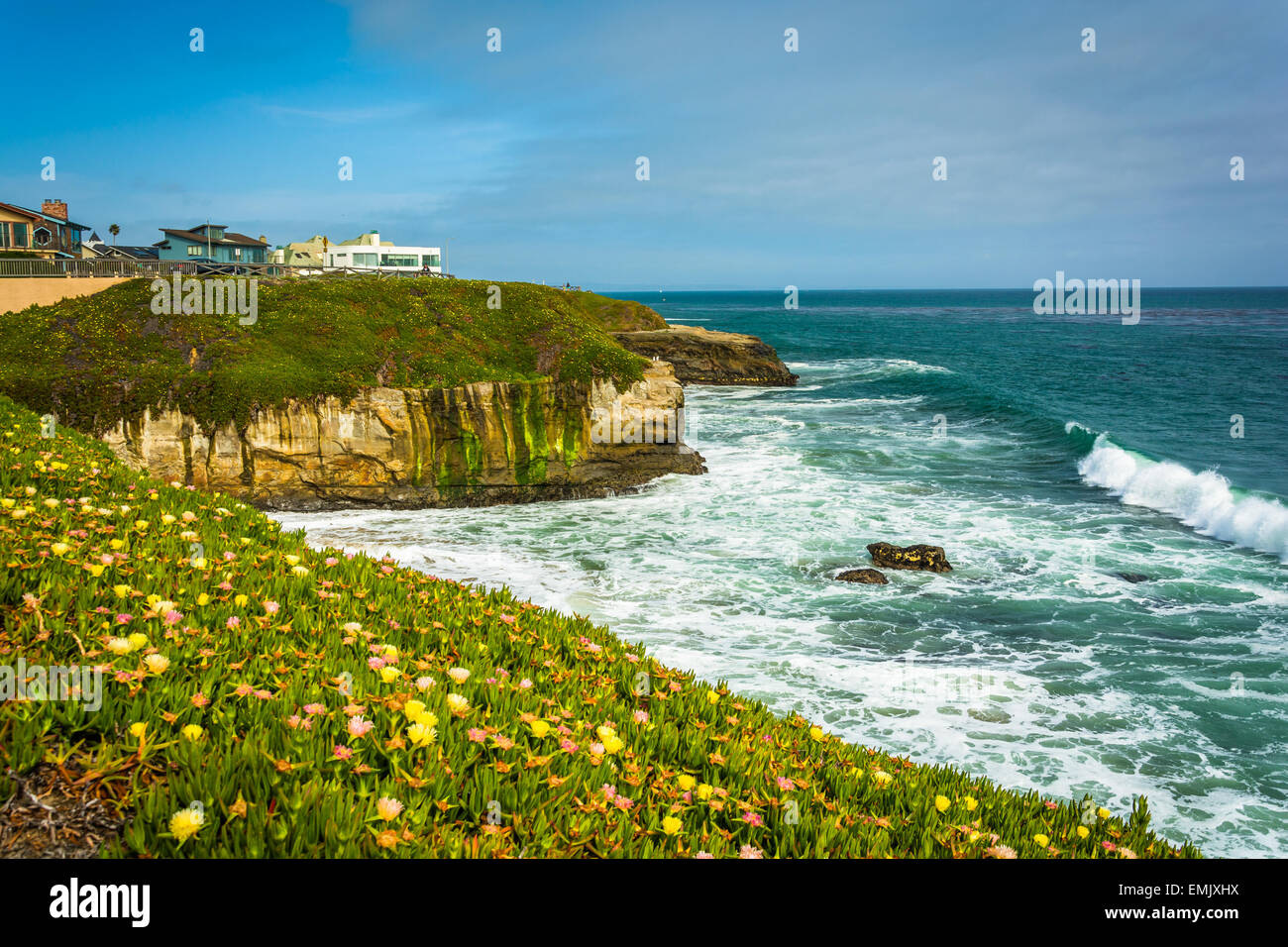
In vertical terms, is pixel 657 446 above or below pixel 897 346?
below

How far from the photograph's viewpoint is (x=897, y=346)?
102m

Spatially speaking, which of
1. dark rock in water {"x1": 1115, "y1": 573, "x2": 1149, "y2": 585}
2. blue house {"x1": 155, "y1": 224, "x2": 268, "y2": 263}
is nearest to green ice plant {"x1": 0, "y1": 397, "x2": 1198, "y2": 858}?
dark rock in water {"x1": 1115, "y1": 573, "x2": 1149, "y2": 585}

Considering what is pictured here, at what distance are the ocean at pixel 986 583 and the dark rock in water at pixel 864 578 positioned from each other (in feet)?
1.05

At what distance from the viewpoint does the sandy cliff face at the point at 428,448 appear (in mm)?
25938

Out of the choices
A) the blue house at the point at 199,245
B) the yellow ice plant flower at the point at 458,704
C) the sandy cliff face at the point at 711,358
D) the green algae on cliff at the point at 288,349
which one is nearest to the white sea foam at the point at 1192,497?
the green algae on cliff at the point at 288,349

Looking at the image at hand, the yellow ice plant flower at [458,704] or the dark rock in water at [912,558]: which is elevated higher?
the yellow ice plant flower at [458,704]

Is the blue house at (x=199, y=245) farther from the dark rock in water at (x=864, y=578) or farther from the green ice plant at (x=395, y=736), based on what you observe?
the green ice plant at (x=395, y=736)

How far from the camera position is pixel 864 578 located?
1964 centimetres

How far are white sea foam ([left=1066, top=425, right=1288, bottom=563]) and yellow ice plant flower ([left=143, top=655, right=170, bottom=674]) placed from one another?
27604 mm

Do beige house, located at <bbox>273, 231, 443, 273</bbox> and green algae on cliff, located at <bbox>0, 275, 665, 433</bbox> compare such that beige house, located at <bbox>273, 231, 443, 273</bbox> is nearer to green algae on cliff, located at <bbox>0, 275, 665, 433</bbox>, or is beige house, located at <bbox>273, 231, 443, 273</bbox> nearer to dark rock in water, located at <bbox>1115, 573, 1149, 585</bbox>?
green algae on cliff, located at <bbox>0, 275, 665, 433</bbox>

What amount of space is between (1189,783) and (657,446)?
21637mm

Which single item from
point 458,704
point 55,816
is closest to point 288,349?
point 458,704

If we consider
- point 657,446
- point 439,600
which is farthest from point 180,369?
point 439,600
